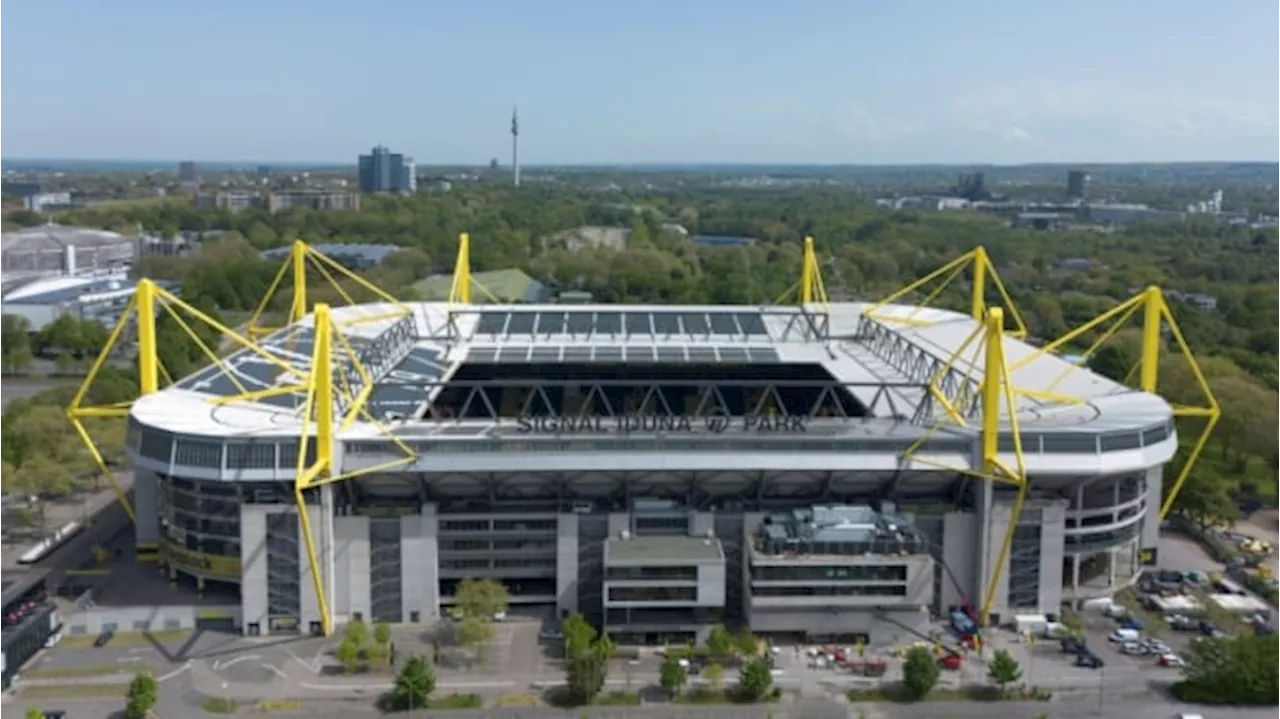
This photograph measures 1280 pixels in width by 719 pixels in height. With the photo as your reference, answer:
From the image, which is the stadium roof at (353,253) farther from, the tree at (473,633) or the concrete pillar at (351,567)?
the tree at (473,633)

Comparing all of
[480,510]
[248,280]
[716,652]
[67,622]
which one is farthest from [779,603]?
[248,280]

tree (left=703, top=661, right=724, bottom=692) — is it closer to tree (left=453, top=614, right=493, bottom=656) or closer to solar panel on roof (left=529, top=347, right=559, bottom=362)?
tree (left=453, top=614, right=493, bottom=656)

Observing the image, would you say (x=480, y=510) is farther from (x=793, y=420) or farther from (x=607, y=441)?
(x=793, y=420)

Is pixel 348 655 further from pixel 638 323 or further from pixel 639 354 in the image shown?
pixel 638 323

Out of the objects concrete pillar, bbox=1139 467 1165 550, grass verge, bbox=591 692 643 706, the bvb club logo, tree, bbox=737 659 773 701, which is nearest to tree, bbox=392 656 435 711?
grass verge, bbox=591 692 643 706

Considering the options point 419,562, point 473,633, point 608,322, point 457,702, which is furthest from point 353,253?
point 457,702
